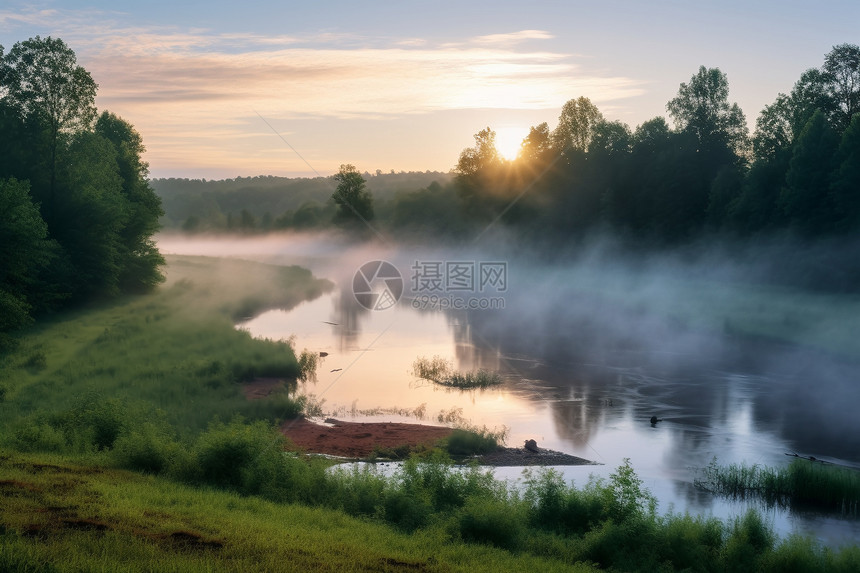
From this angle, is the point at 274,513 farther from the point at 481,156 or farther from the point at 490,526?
the point at 481,156

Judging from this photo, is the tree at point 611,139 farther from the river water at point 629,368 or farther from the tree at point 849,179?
the tree at point 849,179

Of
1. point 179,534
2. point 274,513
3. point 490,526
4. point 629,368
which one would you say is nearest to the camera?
point 179,534

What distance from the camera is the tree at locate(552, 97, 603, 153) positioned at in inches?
3984

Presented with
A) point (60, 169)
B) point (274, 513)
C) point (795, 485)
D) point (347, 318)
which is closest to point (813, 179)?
point (347, 318)

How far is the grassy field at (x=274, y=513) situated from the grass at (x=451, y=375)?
30.8 ft

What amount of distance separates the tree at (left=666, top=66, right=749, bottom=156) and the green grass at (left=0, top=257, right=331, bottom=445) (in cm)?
5194

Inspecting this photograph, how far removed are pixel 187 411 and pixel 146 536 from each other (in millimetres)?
14238

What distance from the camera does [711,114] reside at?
78.8m

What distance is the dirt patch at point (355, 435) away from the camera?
2284 centimetres

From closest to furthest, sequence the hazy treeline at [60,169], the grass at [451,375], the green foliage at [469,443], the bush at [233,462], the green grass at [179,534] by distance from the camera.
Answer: the green grass at [179,534], the bush at [233,462], the green foliage at [469,443], the grass at [451,375], the hazy treeline at [60,169]

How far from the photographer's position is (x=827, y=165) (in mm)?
53938

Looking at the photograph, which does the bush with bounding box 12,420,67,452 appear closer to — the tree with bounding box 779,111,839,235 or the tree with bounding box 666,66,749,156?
the tree with bounding box 779,111,839,235

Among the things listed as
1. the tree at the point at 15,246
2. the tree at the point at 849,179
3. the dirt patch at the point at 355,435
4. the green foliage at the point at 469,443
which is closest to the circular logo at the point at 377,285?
the tree at the point at 15,246

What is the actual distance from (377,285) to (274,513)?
74.5 m
